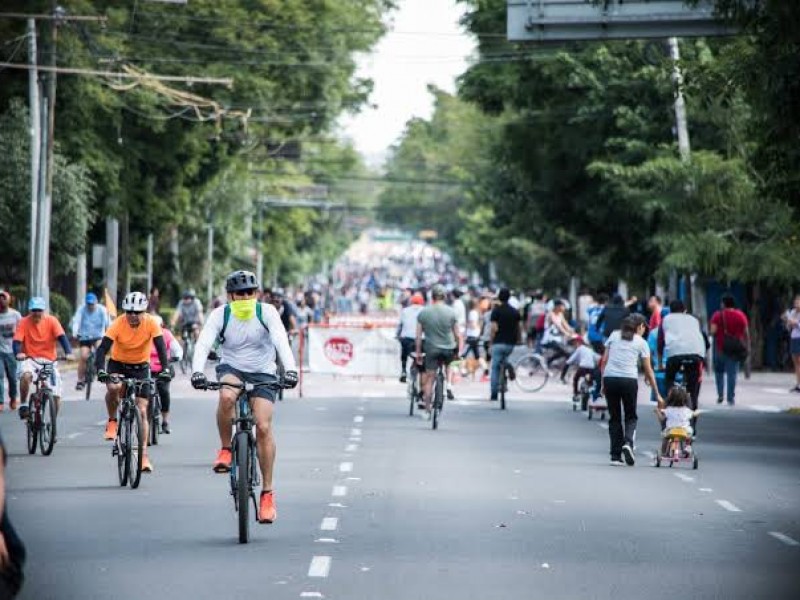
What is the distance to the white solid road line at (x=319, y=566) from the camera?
1210 centimetres

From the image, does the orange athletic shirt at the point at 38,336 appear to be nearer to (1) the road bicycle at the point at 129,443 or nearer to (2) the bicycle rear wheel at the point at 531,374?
(1) the road bicycle at the point at 129,443

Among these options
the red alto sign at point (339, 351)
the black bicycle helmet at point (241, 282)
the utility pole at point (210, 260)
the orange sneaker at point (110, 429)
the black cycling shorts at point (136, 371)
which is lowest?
the orange sneaker at point (110, 429)

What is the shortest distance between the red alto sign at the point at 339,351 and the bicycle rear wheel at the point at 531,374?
319 centimetres

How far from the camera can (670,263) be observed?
39.1 m

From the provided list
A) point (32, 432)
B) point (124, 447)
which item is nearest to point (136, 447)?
point (124, 447)

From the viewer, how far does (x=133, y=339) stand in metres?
18.9

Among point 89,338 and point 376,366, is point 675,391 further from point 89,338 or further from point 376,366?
point 376,366

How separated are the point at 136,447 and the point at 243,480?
4.71m

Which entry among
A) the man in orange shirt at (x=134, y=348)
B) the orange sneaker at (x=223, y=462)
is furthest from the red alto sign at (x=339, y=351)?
the orange sneaker at (x=223, y=462)

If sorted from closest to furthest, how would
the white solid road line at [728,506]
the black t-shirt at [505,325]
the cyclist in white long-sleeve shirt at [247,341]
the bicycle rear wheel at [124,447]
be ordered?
the cyclist in white long-sleeve shirt at [247,341]
the white solid road line at [728,506]
the bicycle rear wheel at [124,447]
the black t-shirt at [505,325]

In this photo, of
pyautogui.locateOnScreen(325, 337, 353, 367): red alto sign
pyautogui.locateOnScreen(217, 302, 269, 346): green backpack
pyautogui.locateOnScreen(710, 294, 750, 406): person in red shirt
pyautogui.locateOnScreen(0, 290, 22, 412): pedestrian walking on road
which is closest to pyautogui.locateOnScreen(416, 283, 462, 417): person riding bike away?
pyautogui.locateOnScreen(0, 290, 22, 412): pedestrian walking on road

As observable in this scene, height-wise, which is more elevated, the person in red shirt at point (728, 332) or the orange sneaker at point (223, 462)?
the person in red shirt at point (728, 332)

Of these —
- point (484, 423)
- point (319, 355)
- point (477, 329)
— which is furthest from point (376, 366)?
point (484, 423)

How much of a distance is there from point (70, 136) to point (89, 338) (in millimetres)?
17019
